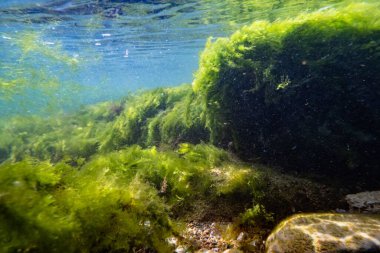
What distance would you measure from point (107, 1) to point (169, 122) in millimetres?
8312

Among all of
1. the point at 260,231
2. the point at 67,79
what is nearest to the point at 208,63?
the point at 260,231

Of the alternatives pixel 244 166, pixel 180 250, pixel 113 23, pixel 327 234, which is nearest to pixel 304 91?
pixel 244 166

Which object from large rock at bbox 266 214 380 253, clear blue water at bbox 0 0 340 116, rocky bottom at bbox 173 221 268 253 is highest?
clear blue water at bbox 0 0 340 116

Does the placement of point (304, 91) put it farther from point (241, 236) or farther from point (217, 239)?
point (217, 239)

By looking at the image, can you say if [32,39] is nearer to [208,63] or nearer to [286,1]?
[286,1]

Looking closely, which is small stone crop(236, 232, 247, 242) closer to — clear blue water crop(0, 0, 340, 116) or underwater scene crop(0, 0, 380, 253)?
underwater scene crop(0, 0, 380, 253)

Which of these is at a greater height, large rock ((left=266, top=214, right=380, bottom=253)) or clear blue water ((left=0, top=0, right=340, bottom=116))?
clear blue water ((left=0, top=0, right=340, bottom=116))

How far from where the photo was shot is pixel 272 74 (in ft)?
19.1

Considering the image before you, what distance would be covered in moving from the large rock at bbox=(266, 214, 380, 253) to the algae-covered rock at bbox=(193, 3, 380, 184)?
204 cm

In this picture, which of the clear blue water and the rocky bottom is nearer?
the rocky bottom

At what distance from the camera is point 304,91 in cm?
564


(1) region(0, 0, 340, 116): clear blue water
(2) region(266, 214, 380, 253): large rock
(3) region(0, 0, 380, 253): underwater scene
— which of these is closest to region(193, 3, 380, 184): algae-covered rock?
(3) region(0, 0, 380, 253): underwater scene

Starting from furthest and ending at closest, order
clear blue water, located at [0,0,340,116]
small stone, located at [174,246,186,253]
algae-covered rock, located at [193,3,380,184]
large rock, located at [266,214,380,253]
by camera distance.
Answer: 1. clear blue water, located at [0,0,340,116]
2. algae-covered rock, located at [193,3,380,184]
3. small stone, located at [174,246,186,253]
4. large rock, located at [266,214,380,253]

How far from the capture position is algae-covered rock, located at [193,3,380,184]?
5.25 m
